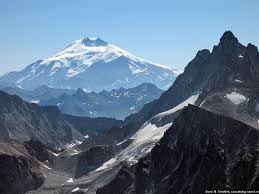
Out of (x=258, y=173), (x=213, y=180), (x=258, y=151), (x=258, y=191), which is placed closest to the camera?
(x=258, y=191)

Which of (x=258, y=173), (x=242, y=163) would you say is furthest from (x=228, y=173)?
(x=258, y=173)

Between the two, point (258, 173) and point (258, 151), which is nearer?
point (258, 173)

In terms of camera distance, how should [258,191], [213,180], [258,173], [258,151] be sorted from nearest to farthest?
[258,191] → [258,173] → [258,151] → [213,180]

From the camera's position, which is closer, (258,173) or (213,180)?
(258,173)

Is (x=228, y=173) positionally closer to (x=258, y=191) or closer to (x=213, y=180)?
(x=213, y=180)

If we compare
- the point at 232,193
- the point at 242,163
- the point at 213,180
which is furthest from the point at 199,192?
the point at 232,193

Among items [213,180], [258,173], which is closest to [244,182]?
[258,173]

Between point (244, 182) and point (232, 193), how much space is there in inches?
493

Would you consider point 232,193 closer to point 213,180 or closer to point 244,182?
point 244,182

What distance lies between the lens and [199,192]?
19612 centimetres

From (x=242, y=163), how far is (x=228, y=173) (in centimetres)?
904

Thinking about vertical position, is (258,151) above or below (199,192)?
above

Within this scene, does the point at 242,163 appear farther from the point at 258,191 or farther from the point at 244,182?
the point at 258,191

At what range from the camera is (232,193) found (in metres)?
158
